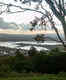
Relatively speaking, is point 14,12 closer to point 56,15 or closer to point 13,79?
point 56,15

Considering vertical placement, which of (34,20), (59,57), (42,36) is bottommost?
(59,57)

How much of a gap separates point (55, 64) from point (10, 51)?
637cm

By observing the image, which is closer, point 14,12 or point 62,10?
point 62,10

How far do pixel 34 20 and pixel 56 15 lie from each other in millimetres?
1504

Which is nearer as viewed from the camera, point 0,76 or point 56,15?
point 0,76

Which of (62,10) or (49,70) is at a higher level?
(62,10)

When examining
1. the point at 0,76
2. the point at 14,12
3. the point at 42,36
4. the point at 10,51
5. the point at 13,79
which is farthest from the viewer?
the point at 10,51

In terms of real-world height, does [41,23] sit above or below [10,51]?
above

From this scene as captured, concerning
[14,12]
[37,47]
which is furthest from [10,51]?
[14,12]

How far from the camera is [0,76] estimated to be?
10.4 meters

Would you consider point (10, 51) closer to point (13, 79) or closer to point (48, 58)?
point (48, 58)

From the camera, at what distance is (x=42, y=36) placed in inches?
507

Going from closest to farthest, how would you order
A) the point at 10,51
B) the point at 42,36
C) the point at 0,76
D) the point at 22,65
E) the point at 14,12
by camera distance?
the point at 0,76
the point at 42,36
the point at 22,65
the point at 14,12
the point at 10,51

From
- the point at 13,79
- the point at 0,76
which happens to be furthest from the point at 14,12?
the point at 13,79
